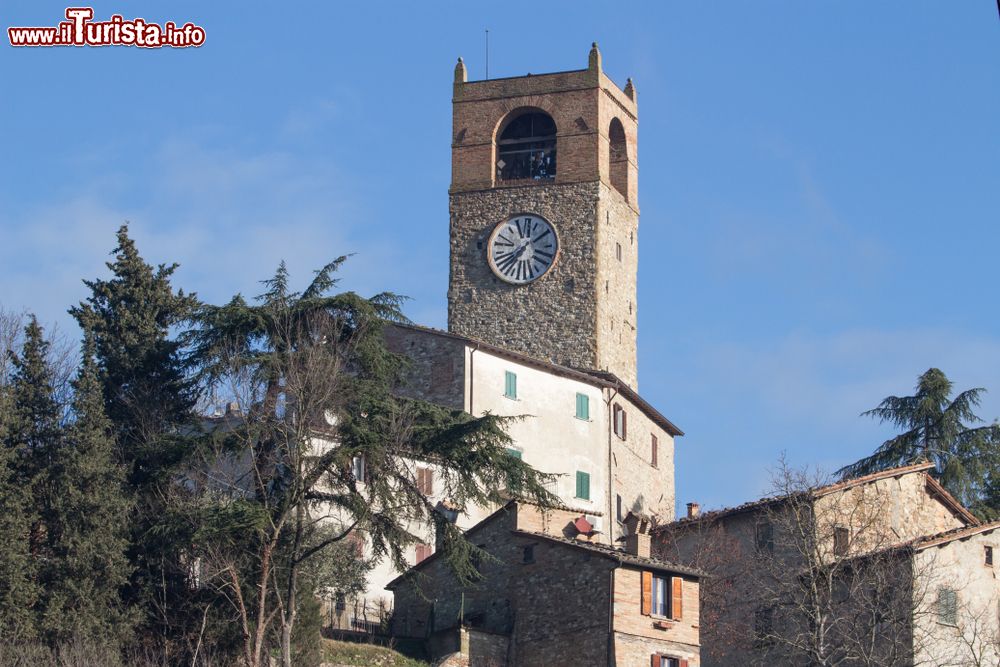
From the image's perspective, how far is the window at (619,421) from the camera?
55.0 m

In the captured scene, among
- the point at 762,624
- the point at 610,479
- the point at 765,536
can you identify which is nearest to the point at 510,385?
the point at 610,479

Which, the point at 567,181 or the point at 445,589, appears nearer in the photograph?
the point at 445,589

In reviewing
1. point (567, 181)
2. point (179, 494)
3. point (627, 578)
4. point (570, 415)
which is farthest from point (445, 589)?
point (567, 181)

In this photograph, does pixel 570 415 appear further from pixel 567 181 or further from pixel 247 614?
pixel 247 614

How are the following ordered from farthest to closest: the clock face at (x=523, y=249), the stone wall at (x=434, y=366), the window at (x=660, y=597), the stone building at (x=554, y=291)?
the clock face at (x=523, y=249), the stone building at (x=554, y=291), the stone wall at (x=434, y=366), the window at (x=660, y=597)

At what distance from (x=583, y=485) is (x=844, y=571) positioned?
14.5 metres

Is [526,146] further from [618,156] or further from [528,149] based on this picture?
[618,156]

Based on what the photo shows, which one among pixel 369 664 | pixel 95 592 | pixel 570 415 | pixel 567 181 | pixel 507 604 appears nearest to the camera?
pixel 95 592

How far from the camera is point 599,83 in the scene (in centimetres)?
6084

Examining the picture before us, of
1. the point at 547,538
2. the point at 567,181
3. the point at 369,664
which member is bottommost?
the point at 369,664

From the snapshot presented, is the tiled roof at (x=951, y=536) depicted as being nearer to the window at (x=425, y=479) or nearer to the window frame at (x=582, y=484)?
the window at (x=425, y=479)

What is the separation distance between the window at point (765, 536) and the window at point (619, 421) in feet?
39.7

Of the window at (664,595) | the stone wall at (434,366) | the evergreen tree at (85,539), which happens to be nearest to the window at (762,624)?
the window at (664,595)

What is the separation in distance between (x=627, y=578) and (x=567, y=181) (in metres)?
23.1
